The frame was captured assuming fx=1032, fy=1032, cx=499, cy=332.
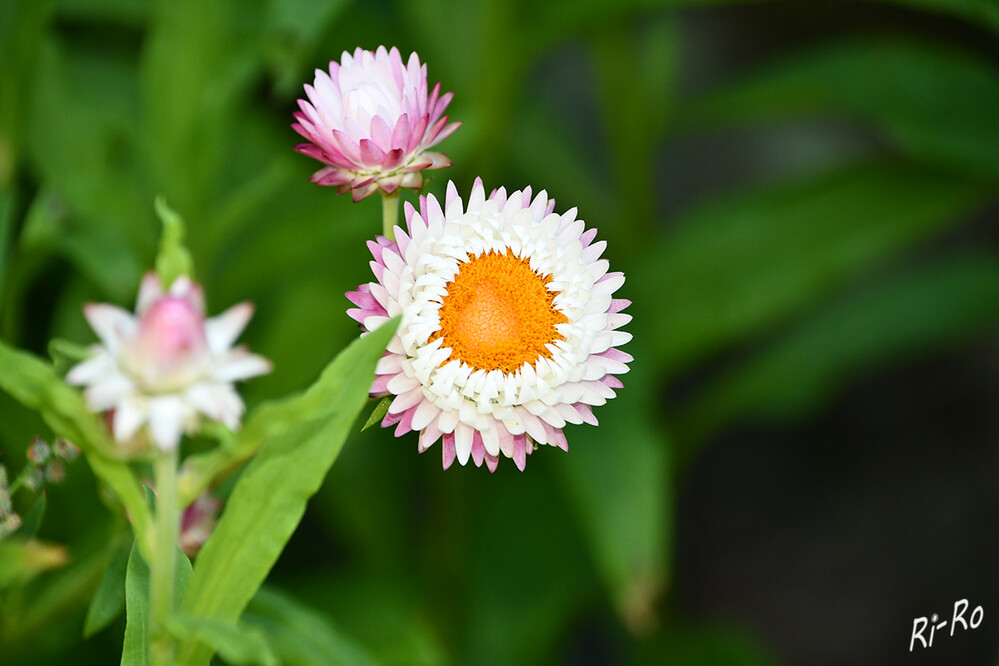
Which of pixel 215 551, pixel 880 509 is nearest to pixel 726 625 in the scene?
pixel 880 509

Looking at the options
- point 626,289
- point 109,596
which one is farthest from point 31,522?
point 626,289

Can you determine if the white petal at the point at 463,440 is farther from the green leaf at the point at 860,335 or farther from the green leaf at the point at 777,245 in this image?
the green leaf at the point at 860,335

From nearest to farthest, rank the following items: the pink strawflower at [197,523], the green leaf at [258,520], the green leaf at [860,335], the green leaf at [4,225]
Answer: the green leaf at [258,520], the pink strawflower at [197,523], the green leaf at [4,225], the green leaf at [860,335]

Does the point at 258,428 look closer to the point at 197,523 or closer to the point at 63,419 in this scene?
the point at 63,419

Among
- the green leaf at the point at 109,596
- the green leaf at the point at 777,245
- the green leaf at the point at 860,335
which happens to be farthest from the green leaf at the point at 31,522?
the green leaf at the point at 860,335

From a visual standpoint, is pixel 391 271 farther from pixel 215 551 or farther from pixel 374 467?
pixel 374 467

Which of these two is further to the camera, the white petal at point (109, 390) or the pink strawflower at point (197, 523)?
the pink strawflower at point (197, 523)

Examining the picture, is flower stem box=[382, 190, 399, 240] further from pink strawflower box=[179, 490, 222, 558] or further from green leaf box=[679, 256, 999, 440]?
green leaf box=[679, 256, 999, 440]
